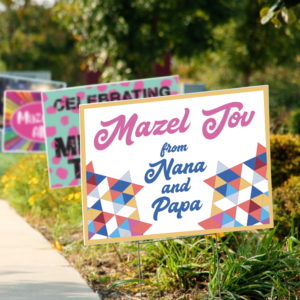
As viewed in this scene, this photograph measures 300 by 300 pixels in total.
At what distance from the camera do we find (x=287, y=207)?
654 cm

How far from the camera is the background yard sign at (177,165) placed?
200 inches

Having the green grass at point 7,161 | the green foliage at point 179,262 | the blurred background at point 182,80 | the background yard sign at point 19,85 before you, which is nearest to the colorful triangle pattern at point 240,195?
the blurred background at point 182,80

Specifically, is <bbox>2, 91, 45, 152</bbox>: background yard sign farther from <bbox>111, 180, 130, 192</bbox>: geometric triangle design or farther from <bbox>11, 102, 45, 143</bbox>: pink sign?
<bbox>111, 180, 130, 192</bbox>: geometric triangle design

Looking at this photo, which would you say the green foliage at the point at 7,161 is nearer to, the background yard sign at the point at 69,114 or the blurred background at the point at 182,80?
the blurred background at the point at 182,80

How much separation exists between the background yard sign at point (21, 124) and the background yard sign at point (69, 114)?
2.53 metres

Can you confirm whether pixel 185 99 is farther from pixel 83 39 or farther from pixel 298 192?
pixel 83 39

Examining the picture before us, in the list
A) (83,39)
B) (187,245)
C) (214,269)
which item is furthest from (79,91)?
(83,39)

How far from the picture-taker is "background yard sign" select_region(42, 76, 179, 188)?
25.6 ft

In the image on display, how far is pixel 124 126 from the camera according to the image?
16.9 ft

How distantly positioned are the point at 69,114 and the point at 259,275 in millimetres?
3403

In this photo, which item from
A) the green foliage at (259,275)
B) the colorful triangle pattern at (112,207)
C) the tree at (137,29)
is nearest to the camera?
the colorful triangle pattern at (112,207)

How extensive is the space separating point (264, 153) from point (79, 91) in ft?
11.3

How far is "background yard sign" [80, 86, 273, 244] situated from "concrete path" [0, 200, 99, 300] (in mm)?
632

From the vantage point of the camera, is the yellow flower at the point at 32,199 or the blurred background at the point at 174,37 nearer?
the yellow flower at the point at 32,199
